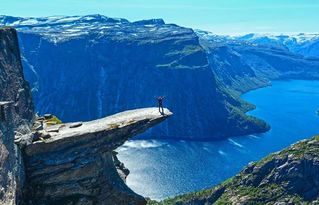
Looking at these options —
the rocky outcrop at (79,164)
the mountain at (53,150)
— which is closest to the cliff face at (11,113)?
the mountain at (53,150)

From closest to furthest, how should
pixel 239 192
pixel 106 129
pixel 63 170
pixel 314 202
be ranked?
1. pixel 63 170
2. pixel 106 129
3. pixel 314 202
4. pixel 239 192

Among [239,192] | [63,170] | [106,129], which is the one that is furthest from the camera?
[239,192]

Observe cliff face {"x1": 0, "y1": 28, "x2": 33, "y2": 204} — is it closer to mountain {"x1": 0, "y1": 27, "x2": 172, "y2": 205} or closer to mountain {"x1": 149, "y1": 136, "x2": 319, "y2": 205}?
mountain {"x1": 0, "y1": 27, "x2": 172, "y2": 205}

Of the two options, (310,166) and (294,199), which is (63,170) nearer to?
(294,199)

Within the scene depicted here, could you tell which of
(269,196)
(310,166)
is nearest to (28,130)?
(269,196)

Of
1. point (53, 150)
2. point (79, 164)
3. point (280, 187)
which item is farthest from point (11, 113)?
point (280, 187)
